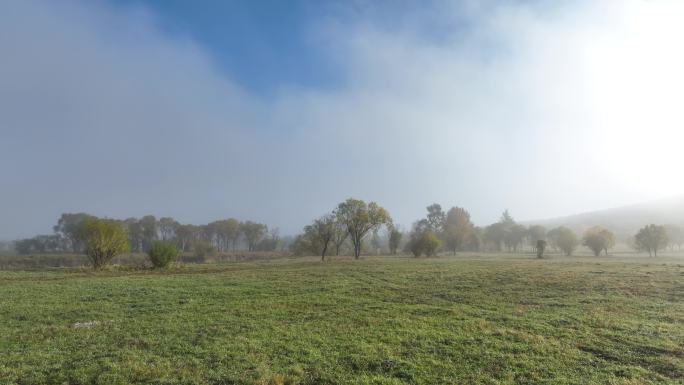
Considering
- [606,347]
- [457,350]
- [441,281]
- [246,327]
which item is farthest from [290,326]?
[441,281]

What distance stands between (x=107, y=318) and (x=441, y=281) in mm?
23484

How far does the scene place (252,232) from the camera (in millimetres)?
138750

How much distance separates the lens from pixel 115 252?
45.4 m

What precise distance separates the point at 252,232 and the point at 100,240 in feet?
314

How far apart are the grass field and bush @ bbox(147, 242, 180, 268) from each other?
17164 millimetres

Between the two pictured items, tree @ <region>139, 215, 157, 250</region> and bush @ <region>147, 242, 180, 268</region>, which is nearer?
bush @ <region>147, 242, 180, 268</region>

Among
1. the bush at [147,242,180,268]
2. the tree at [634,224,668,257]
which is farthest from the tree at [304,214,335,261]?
the tree at [634,224,668,257]

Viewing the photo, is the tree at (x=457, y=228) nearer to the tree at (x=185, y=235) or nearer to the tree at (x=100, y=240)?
the tree at (x=100, y=240)

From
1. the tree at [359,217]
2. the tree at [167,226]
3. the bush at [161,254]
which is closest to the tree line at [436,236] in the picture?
the tree at [359,217]

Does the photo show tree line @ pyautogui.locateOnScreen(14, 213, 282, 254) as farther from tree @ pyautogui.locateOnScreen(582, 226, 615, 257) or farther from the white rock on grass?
the white rock on grass

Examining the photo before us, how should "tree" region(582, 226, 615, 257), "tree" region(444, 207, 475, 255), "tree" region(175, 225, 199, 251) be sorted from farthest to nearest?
1. "tree" region(175, 225, 199, 251)
2. "tree" region(444, 207, 475, 255)
3. "tree" region(582, 226, 615, 257)

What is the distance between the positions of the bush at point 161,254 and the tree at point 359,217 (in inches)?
1516

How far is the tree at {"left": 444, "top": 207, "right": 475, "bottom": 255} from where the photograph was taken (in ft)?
366

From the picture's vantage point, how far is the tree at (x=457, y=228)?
11150 cm
